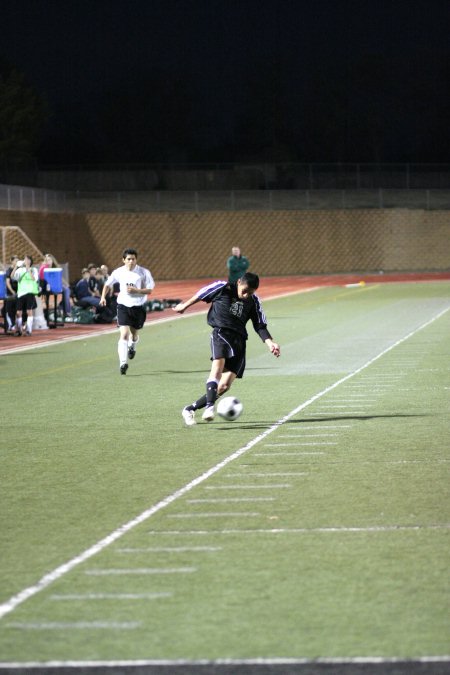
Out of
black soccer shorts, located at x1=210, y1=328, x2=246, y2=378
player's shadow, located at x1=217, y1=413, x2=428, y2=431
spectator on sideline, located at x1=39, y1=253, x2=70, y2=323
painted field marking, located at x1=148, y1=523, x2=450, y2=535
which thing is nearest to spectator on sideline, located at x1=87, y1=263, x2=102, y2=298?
spectator on sideline, located at x1=39, y1=253, x2=70, y2=323

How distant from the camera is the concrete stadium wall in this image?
67.7 m

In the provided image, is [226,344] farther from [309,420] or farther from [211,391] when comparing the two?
[309,420]

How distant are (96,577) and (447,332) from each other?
21.3 m

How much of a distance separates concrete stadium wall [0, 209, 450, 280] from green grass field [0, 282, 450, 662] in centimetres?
4884

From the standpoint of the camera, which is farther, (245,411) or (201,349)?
(201,349)

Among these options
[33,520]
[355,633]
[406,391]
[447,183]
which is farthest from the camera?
[447,183]

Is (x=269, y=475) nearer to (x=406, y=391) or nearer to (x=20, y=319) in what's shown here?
(x=406, y=391)

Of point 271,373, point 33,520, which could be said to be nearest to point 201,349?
point 271,373

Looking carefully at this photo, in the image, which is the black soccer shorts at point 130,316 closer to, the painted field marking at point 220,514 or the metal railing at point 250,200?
the painted field marking at point 220,514

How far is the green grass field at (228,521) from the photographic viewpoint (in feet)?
20.2

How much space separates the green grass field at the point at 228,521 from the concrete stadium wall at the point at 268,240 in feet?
160

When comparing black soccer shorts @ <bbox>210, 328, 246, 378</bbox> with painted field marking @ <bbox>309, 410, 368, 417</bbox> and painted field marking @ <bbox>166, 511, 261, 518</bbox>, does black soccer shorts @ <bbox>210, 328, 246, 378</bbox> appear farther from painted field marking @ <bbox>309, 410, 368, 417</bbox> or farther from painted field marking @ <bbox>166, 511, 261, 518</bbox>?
painted field marking @ <bbox>166, 511, 261, 518</bbox>

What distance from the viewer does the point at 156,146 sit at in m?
109

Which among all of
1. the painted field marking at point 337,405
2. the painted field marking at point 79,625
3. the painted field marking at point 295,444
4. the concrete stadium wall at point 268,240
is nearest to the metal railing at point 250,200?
the concrete stadium wall at point 268,240
